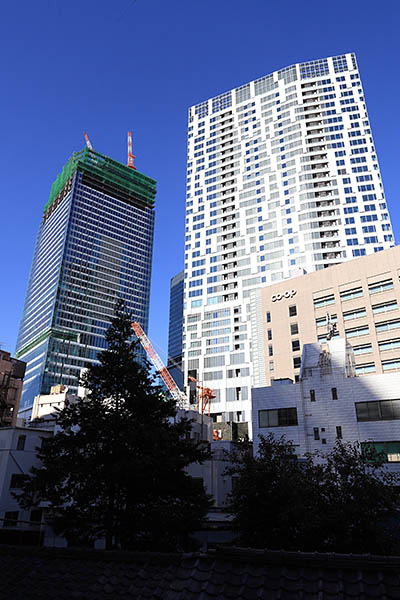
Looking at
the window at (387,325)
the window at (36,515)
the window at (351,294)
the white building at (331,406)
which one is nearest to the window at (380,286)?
the window at (351,294)

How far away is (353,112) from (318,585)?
15822 cm

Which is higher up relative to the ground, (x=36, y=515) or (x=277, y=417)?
(x=277, y=417)

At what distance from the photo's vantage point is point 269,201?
135 m

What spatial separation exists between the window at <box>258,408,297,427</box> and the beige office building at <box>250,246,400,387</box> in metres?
24.5

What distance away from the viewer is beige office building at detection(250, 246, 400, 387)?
241ft

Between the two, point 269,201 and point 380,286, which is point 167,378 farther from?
point 380,286

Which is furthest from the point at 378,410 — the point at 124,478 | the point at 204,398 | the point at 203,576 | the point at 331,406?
the point at 204,398

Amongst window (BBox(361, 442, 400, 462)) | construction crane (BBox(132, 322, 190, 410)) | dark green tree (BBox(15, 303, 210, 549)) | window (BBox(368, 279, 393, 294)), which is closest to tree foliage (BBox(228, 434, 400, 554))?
dark green tree (BBox(15, 303, 210, 549))

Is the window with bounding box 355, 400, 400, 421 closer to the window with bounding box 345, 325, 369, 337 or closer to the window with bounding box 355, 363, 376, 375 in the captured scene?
the window with bounding box 355, 363, 376, 375

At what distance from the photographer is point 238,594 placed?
5.81 metres

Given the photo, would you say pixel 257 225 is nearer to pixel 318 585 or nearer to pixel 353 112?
pixel 353 112

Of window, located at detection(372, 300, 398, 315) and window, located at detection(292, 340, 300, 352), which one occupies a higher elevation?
window, located at detection(372, 300, 398, 315)

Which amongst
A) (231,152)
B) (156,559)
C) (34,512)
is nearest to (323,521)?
(156,559)

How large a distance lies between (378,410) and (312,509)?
25149 mm
